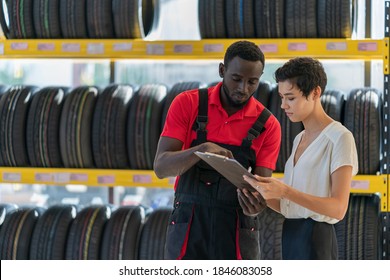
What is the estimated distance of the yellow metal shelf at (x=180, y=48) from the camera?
433cm

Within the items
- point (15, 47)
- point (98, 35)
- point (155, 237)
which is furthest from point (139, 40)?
point (155, 237)

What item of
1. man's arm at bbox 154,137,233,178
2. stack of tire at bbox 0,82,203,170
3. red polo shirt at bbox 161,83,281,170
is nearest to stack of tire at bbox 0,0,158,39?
stack of tire at bbox 0,82,203,170

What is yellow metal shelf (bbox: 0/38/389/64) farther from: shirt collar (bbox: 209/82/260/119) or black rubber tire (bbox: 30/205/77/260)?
shirt collar (bbox: 209/82/260/119)

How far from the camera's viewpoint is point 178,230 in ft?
10.2

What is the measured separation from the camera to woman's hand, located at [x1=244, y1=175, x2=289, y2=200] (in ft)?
8.78

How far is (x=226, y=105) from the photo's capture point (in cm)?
317

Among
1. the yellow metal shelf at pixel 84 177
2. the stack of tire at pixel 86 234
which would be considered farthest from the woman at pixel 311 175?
the stack of tire at pixel 86 234

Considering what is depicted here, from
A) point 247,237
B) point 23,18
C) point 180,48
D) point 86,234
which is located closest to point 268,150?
point 247,237

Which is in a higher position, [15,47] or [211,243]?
[15,47]

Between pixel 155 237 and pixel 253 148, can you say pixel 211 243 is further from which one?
pixel 155 237

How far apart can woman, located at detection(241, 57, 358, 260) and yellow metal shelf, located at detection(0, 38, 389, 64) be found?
1.61m

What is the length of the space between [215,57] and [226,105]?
1382 millimetres

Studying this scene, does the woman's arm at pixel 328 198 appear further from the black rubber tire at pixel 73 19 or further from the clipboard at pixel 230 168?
the black rubber tire at pixel 73 19
